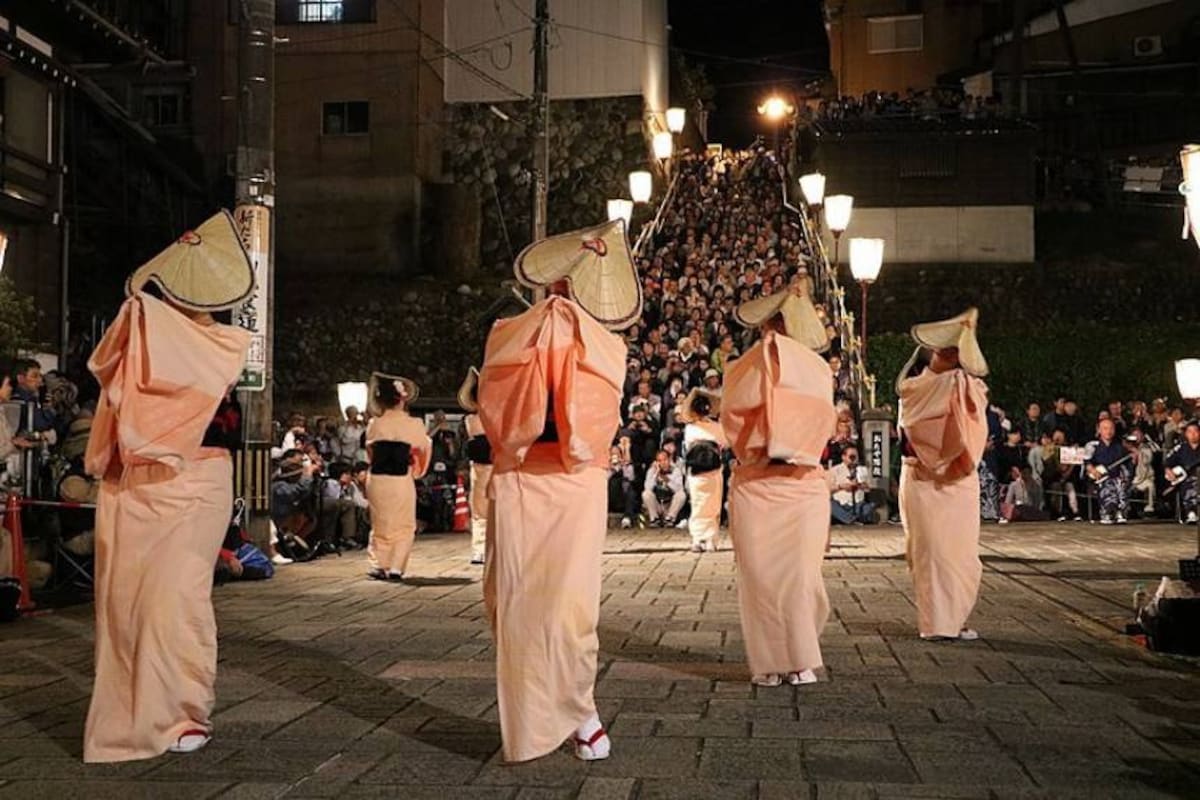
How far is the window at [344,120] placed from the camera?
32.5 metres

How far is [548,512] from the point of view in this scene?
18.4 feet

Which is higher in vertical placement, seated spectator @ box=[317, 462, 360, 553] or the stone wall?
the stone wall

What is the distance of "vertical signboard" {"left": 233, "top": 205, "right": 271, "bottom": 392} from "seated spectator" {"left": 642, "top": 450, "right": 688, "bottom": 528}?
27.6 ft

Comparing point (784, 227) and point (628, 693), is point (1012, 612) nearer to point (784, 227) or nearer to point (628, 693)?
point (628, 693)

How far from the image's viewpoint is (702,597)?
11.1 meters

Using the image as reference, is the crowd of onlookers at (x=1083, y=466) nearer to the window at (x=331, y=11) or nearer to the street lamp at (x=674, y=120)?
the street lamp at (x=674, y=120)

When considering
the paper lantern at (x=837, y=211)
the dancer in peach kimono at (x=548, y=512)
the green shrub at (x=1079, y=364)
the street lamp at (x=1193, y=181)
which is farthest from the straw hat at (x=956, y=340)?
the green shrub at (x=1079, y=364)

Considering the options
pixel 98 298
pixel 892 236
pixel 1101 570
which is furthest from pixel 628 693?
pixel 892 236

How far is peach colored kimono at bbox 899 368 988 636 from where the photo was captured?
867cm

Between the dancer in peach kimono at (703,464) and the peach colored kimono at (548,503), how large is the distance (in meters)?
10.4

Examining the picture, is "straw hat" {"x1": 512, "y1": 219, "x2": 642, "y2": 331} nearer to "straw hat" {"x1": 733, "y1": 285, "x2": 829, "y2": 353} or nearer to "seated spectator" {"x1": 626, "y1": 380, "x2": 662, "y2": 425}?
"straw hat" {"x1": 733, "y1": 285, "x2": 829, "y2": 353}

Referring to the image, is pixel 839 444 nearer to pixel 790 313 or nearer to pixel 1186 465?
pixel 1186 465

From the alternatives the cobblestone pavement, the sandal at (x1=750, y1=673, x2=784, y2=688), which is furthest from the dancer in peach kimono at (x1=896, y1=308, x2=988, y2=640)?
the sandal at (x1=750, y1=673, x2=784, y2=688)

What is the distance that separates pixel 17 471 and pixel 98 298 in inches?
647
